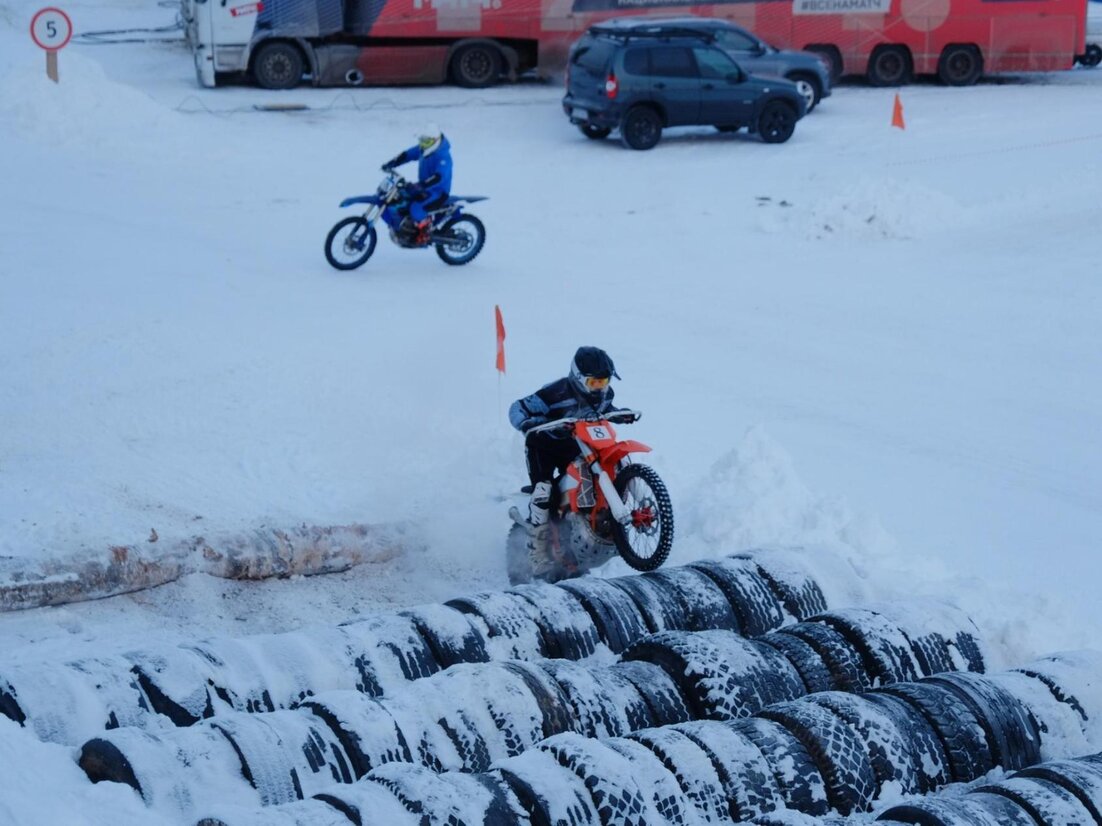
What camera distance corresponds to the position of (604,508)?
7.91 m

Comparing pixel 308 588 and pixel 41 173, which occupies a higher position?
pixel 41 173

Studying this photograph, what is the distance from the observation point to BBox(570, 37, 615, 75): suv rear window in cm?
1993

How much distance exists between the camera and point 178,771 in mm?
4871

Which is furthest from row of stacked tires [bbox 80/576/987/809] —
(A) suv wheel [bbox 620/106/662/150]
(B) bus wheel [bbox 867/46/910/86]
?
(B) bus wheel [bbox 867/46/910/86]

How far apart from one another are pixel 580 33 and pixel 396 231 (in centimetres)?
1136

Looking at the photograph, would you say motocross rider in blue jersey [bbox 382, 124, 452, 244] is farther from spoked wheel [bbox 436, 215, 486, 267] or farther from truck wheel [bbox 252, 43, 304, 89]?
truck wheel [bbox 252, 43, 304, 89]

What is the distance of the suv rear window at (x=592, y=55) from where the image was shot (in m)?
19.9

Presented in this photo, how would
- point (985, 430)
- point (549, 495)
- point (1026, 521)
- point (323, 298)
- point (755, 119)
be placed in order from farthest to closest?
1. point (755, 119)
2. point (323, 298)
3. point (985, 430)
4. point (1026, 521)
5. point (549, 495)

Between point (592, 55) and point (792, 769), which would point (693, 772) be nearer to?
point (792, 769)

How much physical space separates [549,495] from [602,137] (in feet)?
44.5

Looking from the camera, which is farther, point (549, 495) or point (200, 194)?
point (200, 194)

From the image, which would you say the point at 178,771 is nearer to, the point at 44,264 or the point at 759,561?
the point at 759,561

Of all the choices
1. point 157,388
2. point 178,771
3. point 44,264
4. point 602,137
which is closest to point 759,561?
→ point 178,771

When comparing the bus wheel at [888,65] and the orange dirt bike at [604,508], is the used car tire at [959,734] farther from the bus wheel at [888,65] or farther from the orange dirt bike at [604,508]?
the bus wheel at [888,65]
